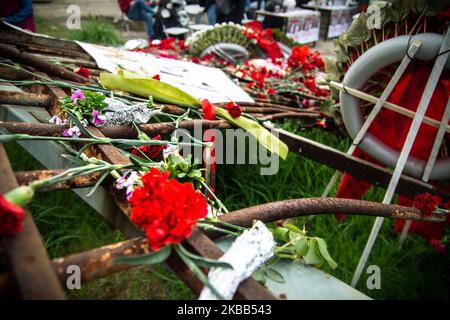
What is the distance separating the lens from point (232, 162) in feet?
8.03

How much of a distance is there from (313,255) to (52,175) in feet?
2.25

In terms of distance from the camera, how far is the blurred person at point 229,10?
6133 millimetres

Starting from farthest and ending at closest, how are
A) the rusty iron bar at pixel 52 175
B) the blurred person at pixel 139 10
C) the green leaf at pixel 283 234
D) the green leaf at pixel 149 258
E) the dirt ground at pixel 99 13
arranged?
1. the dirt ground at pixel 99 13
2. the blurred person at pixel 139 10
3. the green leaf at pixel 283 234
4. the rusty iron bar at pixel 52 175
5. the green leaf at pixel 149 258

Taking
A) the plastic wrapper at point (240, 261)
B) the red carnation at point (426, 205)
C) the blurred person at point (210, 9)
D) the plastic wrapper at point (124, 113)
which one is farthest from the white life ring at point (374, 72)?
the blurred person at point (210, 9)

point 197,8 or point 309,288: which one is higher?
point 197,8

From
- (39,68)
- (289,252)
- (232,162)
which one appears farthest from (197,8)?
(289,252)

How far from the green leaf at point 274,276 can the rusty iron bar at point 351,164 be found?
3.32ft

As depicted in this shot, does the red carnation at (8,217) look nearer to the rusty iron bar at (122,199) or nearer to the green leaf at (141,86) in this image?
the rusty iron bar at (122,199)

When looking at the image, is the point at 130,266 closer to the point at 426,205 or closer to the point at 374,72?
the point at 426,205

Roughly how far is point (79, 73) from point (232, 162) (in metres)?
1.12
